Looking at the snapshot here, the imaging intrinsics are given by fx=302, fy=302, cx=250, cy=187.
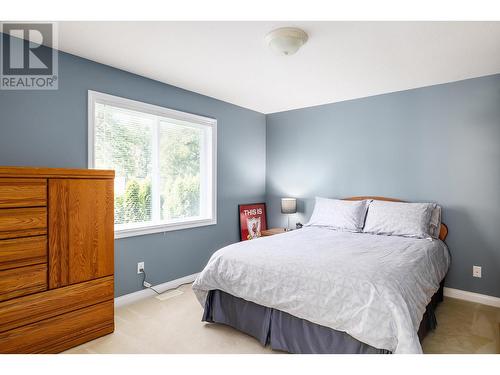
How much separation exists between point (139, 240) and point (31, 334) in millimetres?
1284

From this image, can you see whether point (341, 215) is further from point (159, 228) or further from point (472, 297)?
point (159, 228)

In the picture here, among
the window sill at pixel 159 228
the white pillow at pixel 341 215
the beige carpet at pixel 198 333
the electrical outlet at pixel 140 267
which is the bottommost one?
the beige carpet at pixel 198 333

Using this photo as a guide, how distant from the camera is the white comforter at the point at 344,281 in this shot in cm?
176

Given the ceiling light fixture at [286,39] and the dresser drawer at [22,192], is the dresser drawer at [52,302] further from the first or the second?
the ceiling light fixture at [286,39]

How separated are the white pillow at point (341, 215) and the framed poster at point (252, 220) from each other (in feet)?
3.44

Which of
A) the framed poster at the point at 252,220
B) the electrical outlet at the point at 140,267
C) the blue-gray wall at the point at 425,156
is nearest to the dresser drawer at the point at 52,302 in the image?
the electrical outlet at the point at 140,267

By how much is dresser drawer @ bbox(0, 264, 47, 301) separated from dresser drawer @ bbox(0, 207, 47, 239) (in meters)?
0.23

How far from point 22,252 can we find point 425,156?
3938 mm

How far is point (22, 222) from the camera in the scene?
2.01 m

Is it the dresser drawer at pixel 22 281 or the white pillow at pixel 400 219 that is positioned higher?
the white pillow at pixel 400 219

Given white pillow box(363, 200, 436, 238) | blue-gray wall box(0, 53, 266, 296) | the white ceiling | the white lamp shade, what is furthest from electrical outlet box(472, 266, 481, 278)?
blue-gray wall box(0, 53, 266, 296)

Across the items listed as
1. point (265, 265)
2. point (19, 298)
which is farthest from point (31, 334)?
point (265, 265)

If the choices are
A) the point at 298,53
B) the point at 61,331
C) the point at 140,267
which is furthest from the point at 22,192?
the point at 298,53

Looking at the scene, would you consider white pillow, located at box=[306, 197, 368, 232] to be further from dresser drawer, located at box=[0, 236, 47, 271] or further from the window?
dresser drawer, located at box=[0, 236, 47, 271]
